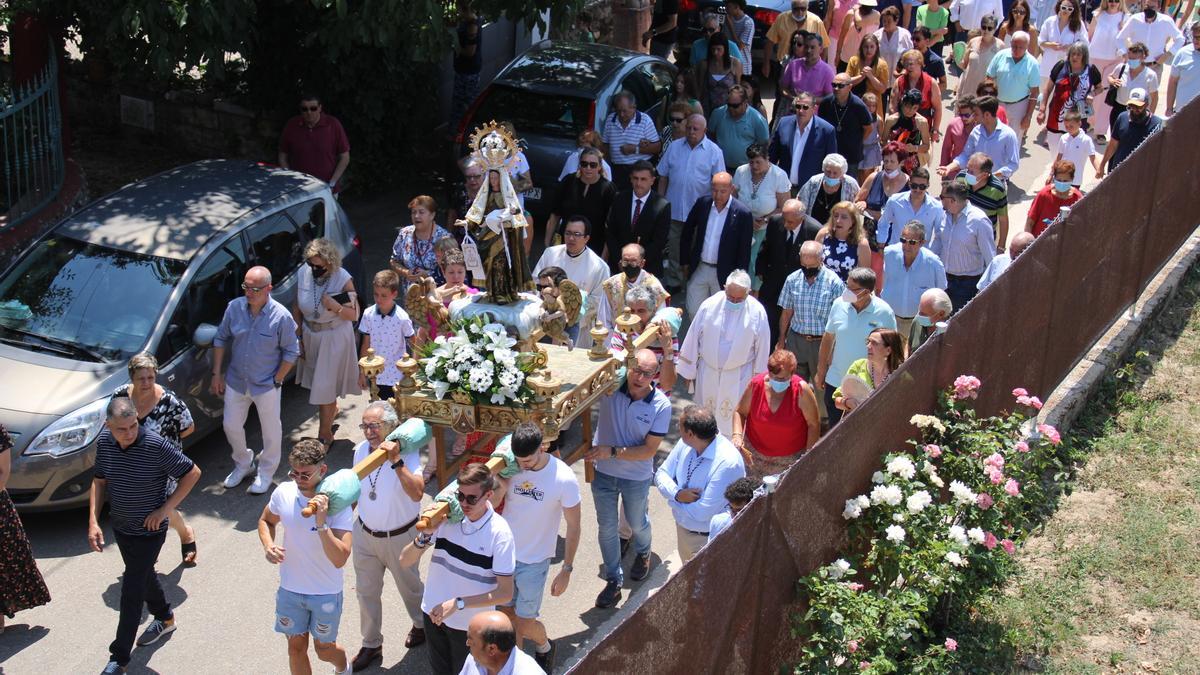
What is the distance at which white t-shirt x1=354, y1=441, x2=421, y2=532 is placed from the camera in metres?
7.65

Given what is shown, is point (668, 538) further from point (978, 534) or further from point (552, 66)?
point (552, 66)

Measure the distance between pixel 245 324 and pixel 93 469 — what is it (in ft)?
4.62

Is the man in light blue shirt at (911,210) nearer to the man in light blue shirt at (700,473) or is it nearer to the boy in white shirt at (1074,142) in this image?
the boy in white shirt at (1074,142)

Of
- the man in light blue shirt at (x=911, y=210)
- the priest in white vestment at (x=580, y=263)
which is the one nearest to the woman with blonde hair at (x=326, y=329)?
the priest in white vestment at (x=580, y=263)

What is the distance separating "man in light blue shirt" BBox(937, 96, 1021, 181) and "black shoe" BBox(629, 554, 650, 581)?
594 cm

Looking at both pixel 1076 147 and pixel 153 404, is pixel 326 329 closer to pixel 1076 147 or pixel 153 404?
pixel 153 404

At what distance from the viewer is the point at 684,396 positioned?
11.5m

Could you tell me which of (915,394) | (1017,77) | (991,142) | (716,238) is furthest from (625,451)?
(1017,77)

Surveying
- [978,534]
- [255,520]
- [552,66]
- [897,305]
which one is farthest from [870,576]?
[552,66]

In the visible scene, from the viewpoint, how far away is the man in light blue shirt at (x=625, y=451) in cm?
833

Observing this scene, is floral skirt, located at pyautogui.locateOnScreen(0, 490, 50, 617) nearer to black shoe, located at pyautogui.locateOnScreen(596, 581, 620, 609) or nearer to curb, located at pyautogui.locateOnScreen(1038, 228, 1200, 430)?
black shoe, located at pyautogui.locateOnScreen(596, 581, 620, 609)

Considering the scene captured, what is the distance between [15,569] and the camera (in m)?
8.06

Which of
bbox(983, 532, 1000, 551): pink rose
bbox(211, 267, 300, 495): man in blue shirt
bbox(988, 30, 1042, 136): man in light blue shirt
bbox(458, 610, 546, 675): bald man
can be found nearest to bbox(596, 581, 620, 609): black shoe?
bbox(983, 532, 1000, 551): pink rose

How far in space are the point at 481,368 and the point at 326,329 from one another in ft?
9.99
